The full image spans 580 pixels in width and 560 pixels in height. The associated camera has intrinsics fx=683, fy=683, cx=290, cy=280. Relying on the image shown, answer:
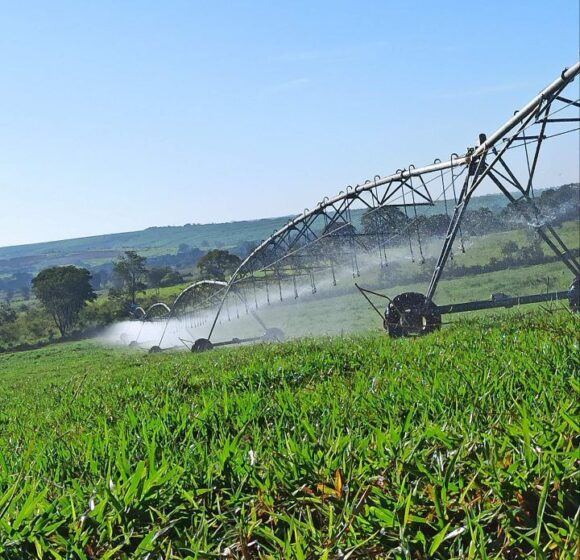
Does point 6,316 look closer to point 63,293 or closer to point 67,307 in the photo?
point 63,293

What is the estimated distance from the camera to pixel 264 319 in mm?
36875

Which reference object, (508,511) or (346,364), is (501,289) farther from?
(508,511)

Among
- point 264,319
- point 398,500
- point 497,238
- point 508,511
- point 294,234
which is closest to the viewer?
point 508,511

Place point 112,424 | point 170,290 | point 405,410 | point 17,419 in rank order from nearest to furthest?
point 405,410 → point 112,424 → point 17,419 → point 170,290

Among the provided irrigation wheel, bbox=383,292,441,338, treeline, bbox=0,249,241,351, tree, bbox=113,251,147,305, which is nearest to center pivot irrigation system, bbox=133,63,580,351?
irrigation wheel, bbox=383,292,441,338

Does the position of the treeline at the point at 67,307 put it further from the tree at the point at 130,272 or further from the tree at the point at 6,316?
the tree at the point at 130,272

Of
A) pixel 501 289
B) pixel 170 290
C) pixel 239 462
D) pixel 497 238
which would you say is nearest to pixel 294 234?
pixel 501 289

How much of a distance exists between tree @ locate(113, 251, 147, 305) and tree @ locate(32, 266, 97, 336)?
17.8 meters

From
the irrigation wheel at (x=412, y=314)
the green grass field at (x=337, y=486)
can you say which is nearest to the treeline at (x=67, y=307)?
the irrigation wheel at (x=412, y=314)

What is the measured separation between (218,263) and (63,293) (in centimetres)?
1795

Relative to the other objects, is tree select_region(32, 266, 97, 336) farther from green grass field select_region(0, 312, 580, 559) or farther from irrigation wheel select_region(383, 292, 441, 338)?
green grass field select_region(0, 312, 580, 559)

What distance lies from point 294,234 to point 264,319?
1335 cm

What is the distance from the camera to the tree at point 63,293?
74875 mm

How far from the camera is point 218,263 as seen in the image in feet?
240
